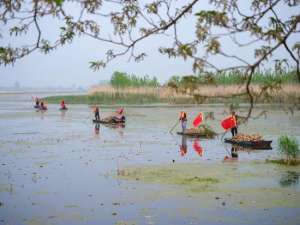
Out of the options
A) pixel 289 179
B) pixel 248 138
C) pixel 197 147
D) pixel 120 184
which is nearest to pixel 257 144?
pixel 248 138

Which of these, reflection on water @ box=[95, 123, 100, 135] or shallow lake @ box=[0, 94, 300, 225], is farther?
reflection on water @ box=[95, 123, 100, 135]

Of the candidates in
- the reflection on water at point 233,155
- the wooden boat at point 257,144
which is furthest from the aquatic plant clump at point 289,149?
the wooden boat at point 257,144

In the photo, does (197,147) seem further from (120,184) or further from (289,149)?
(120,184)

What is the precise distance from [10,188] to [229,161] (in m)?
7.58

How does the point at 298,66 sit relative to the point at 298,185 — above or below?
above

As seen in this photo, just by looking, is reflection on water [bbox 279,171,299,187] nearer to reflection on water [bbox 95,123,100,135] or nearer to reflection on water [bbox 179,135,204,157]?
reflection on water [bbox 179,135,204,157]

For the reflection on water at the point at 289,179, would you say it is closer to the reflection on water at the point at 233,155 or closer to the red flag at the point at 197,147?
the reflection on water at the point at 233,155

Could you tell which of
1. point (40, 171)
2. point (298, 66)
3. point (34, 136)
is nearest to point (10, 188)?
point (40, 171)

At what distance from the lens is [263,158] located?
18.5 m

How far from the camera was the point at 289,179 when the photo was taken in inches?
566

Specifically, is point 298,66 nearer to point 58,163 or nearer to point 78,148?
point 58,163

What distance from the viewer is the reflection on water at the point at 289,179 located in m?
13.8

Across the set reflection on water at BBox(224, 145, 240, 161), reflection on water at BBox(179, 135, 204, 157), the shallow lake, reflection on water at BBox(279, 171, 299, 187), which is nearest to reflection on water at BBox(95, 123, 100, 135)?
the shallow lake

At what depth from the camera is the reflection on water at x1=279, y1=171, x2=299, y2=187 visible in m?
13.8
